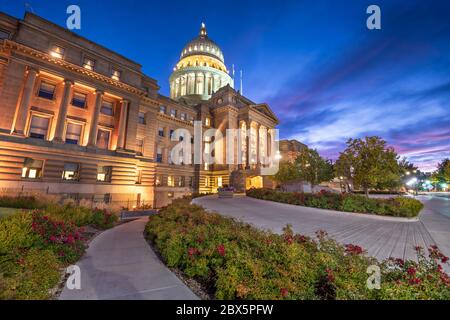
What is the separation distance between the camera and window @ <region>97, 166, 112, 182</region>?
2686cm

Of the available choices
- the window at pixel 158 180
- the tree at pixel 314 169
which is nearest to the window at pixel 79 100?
the window at pixel 158 180

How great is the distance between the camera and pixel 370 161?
2216 cm

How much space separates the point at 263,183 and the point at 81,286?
147 feet

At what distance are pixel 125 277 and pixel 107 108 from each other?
3059cm

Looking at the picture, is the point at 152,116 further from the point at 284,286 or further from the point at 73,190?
the point at 284,286

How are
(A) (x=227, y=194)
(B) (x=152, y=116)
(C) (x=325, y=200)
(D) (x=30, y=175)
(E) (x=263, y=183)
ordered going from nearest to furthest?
(C) (x=325, y=200) < (D) (x=30, y=175) < (A) (x=227, y=194) < (B) (x=152, y=116) < (E) (x=263, y=183)

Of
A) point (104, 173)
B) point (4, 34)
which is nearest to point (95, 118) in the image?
point (104, 173)

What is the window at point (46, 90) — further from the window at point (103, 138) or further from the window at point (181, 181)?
the window at point (181, 181)

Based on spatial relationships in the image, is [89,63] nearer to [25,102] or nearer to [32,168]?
[25,102]

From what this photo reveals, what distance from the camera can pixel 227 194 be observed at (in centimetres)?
2842

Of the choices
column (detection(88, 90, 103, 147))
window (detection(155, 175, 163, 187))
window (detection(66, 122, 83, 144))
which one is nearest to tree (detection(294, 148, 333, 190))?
window (detection(155, 175, 163, 187))

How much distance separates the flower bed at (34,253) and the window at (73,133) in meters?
21.2

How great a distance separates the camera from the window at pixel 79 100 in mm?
26672
